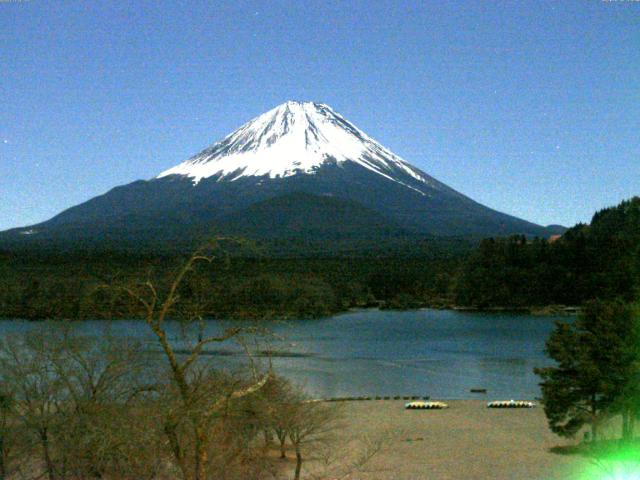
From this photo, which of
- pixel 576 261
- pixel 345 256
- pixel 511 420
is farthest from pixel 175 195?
pixel 511 420

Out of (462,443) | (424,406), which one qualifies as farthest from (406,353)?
(462,443)

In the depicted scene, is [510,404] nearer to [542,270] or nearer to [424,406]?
Answer: [424,406]

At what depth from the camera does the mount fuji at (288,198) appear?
95562 mm

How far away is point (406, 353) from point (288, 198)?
233ft

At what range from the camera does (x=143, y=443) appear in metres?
5.11

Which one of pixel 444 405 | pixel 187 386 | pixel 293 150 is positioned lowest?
pixel 444 405

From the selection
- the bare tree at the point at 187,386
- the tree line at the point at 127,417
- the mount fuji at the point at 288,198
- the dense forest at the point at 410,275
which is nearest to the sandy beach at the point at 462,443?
the tree line at the point at 127,417

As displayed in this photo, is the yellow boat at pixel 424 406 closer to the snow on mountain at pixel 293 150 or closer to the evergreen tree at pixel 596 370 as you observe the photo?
the evergreen tree at pixel 596 370

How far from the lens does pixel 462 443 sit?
1616 cm

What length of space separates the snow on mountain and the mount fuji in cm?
17

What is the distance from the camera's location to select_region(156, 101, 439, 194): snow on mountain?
125 meters

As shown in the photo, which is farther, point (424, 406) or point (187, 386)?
point (424, 406)

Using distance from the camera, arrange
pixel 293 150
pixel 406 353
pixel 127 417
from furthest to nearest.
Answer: pixel 293 150 → pixel 406 353 → pixel 127 417

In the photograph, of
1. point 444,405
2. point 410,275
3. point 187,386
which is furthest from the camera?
point 410,275
